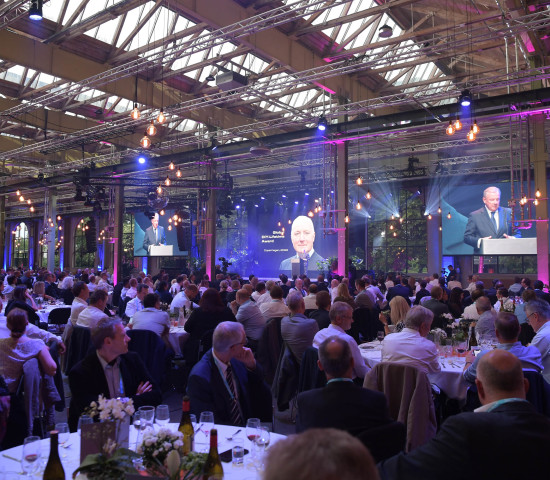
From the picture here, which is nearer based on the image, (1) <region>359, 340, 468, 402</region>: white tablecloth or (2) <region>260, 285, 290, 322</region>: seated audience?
(1) <region>359, 340, 468, 402</region>: white tablecloth

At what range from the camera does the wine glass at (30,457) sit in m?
2.13

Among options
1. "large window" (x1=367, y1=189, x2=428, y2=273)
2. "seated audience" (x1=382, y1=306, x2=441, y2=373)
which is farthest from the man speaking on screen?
"seated audience" (x1=382, y1=306, x2=441, y2=373)

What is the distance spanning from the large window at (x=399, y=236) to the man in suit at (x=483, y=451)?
19.8 meters

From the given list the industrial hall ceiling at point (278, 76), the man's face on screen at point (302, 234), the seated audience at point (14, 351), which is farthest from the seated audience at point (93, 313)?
the man's face on screen at point (302, 234)

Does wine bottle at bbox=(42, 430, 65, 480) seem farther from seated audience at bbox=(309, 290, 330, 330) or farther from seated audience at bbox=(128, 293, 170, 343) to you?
seated audience at bbox=(309, 290, 330, 330)

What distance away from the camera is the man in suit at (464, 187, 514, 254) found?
17.7 m

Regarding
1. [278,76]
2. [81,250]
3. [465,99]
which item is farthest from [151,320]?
[81,250]

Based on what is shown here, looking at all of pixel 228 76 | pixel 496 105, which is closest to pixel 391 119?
pixel 496 105

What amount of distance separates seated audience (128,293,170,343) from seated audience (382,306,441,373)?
10.6 feet

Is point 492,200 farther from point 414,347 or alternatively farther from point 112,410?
point 112,410

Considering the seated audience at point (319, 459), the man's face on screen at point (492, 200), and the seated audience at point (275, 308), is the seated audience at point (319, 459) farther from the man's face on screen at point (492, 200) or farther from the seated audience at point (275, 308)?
the man's face on screen at point (492, 200)

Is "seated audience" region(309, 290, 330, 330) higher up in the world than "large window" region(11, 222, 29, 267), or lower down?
lower down

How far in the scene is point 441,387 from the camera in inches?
177

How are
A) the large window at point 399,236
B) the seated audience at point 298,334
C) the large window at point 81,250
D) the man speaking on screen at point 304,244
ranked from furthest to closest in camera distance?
the large window at point 81,250
the man speaking on screen at point 304,244
the large window at point 399,236
the seated audience at point 298,334
